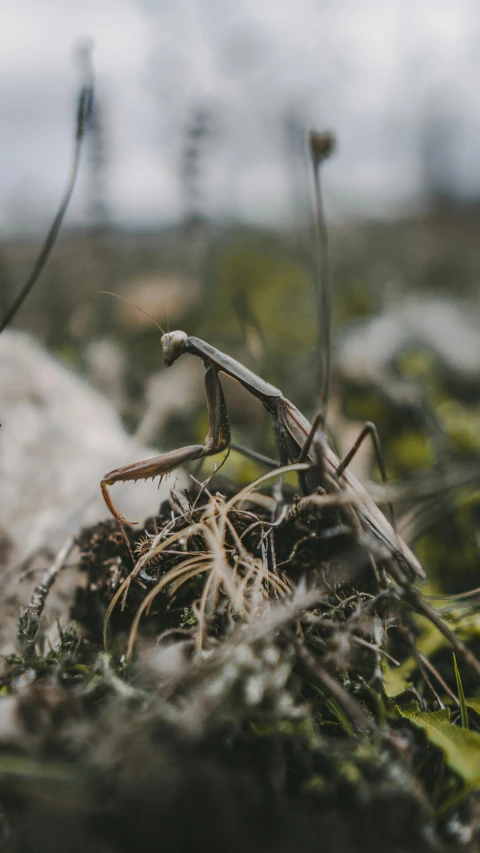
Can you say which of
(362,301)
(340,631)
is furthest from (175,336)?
(362,301)

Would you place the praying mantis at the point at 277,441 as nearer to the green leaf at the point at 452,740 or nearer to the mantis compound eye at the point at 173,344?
the mantis compound eye at the point at 173,344

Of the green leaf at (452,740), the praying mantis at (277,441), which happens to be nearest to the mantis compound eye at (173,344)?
the praying mantis at (277,441)

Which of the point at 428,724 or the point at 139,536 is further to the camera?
the point at 139,536

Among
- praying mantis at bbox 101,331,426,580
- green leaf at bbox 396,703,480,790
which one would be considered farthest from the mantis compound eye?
green leaf at bbox 396,703,480,790

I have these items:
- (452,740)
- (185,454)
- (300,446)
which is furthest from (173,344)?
(452,740)

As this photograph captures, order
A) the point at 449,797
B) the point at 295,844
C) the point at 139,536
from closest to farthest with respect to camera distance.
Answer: the point at 295,844 → the point at 449,797 → the point at 139,536

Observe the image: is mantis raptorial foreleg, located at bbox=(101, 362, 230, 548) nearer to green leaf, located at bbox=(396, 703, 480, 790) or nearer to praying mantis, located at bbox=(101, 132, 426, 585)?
praying mantis, located at bbox=(101, 132, 426, 585)

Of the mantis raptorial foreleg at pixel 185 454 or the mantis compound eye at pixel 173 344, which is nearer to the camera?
the mantis raptorial foreleg at pixel 185 454

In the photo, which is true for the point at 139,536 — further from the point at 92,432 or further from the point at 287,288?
the point at 287,288
